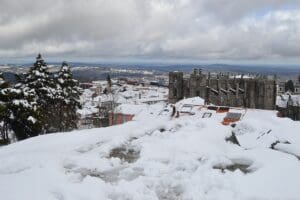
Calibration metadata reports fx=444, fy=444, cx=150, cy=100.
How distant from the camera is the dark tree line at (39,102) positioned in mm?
25828

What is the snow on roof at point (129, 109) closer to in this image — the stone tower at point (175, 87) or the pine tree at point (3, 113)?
the stone tower at point (175, 87)

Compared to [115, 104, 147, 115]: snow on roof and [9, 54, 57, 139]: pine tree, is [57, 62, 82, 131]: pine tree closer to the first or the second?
[9, 54, 57, 139]: pine tree

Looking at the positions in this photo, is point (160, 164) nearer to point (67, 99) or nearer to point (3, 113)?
point (3, 113)

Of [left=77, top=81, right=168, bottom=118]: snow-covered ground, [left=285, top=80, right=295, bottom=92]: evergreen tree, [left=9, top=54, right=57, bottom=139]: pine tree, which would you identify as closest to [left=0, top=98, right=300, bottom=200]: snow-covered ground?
[left=9, top=54, right=57, bottom=139]: pine tree

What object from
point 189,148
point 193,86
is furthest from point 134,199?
point 193,86

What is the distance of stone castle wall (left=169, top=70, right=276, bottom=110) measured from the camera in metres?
59.6

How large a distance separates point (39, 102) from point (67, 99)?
12.6ft

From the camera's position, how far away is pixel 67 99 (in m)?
36.0

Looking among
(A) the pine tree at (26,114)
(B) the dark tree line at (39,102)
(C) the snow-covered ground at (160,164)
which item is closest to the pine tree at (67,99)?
(B) the dark tree line at (39,102)

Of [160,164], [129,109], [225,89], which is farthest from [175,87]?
[160,164]

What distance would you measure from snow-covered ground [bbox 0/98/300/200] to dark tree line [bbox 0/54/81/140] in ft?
36.5

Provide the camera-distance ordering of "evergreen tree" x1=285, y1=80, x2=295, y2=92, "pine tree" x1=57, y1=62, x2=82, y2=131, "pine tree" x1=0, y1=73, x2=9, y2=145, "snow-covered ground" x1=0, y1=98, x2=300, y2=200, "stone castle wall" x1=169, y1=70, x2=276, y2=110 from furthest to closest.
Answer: "evergreen tree" x1=285, y1=80, x2=295, y2=92, "stone castle wall" x1=169, y1=70, x2=276, y2=110, "pine tree" x1=57, y1=62, x2=82, y2=131, "pine tree" x1=0, y1=73, x2=9, y2=145, "snow-covered ground" x1=0, y1=98, x2=300, y2=200

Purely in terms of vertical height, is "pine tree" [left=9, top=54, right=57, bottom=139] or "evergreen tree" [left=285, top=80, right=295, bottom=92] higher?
"pine tree" [left=9, top=54, right=57, bottom=139]

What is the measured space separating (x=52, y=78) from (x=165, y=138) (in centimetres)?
2288
